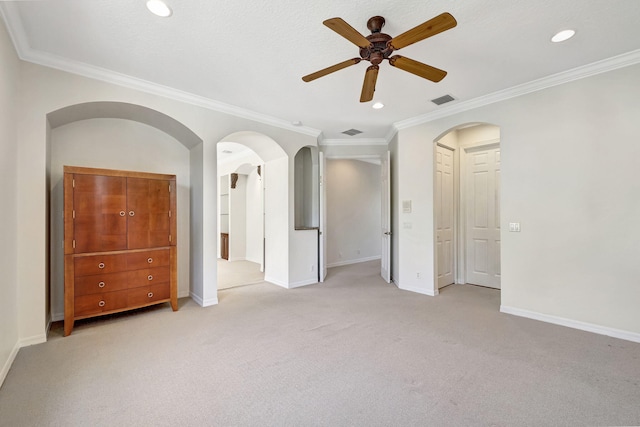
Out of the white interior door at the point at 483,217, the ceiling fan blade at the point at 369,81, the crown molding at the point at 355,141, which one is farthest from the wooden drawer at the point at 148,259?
the white interior door at the point at 483,217

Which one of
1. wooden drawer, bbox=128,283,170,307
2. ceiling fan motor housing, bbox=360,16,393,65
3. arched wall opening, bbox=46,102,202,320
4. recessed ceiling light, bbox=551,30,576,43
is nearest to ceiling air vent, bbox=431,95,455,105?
recessed ceiling light, bbox=551,30,576,43

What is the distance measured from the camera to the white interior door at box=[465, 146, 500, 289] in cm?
476

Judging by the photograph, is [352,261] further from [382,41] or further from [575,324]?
[382,41]

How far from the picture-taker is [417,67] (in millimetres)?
2352

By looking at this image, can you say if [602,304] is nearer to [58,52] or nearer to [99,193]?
[99,193]

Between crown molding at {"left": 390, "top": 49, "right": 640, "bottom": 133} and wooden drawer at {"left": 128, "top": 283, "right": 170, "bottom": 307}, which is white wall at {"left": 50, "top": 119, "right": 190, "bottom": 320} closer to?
wooden drawer at {"left": 128, "top": 283, "right": 170, "bottom": 307}

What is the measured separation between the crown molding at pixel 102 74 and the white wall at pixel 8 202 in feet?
0.33

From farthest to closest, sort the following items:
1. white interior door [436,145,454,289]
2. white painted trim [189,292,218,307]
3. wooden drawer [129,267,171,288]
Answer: white interior door [436,145,454,289], white painted trim [189,292,218,307], wooden drawer [129,267,171,288]

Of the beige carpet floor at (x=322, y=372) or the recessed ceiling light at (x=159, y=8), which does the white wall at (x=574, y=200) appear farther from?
the recessed ceiling light at (x=159, y=8)

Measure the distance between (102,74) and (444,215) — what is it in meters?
4.97

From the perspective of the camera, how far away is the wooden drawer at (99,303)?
9.81 ft

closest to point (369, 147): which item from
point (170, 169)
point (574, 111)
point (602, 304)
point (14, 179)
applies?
point (574, 111)

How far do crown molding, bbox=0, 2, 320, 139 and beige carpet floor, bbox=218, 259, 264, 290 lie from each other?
284 centimetres

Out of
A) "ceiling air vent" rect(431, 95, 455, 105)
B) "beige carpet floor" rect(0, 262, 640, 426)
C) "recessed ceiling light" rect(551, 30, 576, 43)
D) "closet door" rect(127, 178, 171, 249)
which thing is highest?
"recessed ceiling light" rect(551, 30, 576, 43)
